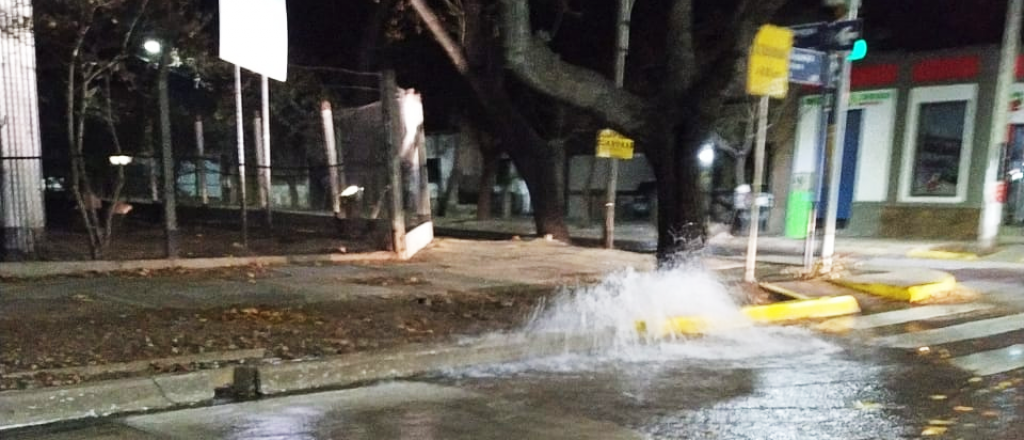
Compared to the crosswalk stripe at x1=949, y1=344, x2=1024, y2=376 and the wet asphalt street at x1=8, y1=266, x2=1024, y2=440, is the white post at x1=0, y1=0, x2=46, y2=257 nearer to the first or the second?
the wet asphalt street at x1=8, y1=266, x2=1024, y2=440

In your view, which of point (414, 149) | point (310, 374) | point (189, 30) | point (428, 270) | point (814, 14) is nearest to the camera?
point (310, 374)

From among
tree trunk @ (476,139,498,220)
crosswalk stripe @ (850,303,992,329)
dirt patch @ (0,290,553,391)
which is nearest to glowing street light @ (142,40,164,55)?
dirt patch @ (0,290,553,391)

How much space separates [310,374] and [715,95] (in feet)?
20.8

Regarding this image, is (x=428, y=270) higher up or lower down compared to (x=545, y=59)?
lower down

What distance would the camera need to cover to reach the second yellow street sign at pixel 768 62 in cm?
1040

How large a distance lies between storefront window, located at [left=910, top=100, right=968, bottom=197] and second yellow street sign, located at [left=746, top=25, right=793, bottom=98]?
9.75 m

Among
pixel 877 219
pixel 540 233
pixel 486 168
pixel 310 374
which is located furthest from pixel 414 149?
pixel 486 168

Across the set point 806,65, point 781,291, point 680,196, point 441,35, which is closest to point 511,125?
point 441,35

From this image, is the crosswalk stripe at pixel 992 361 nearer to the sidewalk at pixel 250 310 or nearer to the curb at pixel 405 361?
the curb at pixel 405 361

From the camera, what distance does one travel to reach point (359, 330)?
8391mm

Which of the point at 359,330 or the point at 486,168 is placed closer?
the point at 359,330

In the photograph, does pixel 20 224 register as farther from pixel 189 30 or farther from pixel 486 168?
pixel 486 168

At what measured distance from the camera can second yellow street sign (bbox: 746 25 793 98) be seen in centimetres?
1040

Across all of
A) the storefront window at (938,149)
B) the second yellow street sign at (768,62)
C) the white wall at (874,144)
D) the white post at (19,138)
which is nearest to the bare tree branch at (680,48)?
the second yellow street sign at (768,62)
